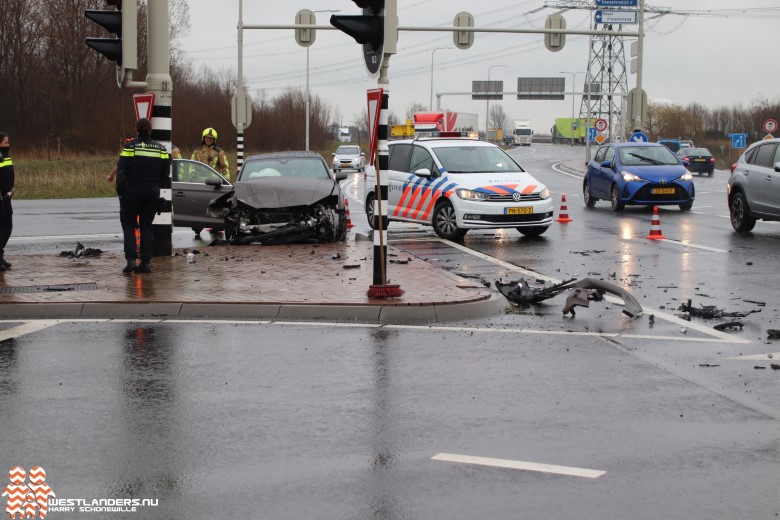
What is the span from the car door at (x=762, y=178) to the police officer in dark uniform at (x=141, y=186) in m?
11.3

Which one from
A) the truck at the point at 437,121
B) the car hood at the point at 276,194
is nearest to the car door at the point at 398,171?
the car hood at the point at 276,194

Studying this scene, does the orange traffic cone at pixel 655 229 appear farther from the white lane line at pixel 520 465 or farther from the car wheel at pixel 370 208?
the white lane line at pixel 520 465

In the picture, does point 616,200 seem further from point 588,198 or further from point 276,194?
point 276,194

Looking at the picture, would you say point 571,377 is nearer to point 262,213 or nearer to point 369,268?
point 369,268

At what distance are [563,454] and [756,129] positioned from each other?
9272 centimetres

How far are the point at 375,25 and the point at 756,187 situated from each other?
437 inches

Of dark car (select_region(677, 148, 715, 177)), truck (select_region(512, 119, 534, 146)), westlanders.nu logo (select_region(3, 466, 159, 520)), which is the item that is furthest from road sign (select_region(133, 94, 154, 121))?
truck (select_region(512, 119, 534, 146))

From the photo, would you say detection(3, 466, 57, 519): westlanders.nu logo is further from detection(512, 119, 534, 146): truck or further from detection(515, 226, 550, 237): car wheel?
detection(512, 119, 534, 146): truck

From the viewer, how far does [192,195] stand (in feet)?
63.6

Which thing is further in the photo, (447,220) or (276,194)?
(447,220)

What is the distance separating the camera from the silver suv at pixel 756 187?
18.6 m

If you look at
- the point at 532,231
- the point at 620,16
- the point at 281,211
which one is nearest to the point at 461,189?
the point at 532,231

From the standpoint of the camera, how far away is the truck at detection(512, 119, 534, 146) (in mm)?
137163

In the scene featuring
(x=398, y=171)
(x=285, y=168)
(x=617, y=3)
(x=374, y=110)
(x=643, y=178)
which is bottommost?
(x=643, y=178)
